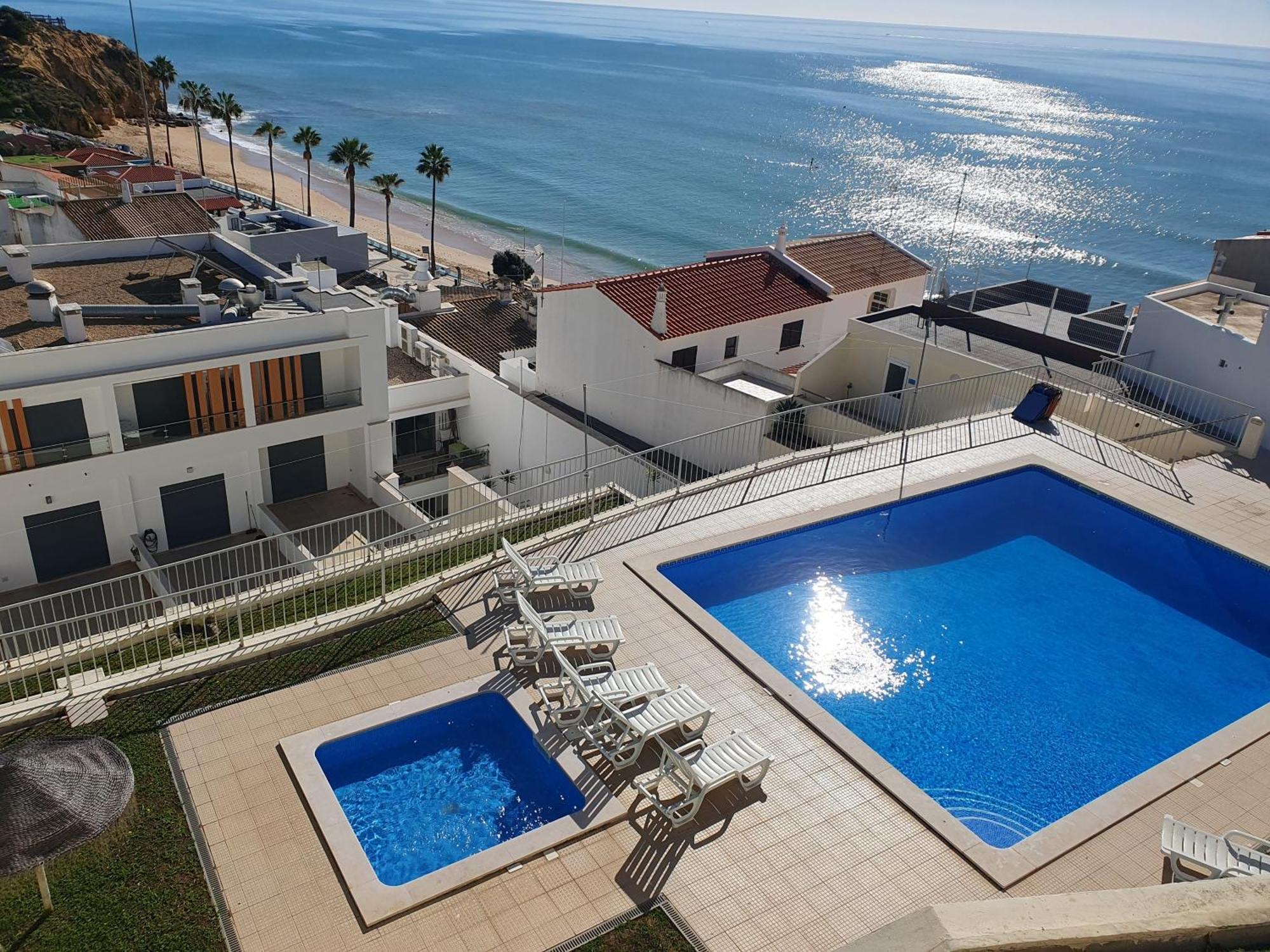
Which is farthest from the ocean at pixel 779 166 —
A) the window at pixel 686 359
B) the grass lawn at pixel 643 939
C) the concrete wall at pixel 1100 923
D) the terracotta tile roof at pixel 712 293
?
the grass lawn at pixel 643 939

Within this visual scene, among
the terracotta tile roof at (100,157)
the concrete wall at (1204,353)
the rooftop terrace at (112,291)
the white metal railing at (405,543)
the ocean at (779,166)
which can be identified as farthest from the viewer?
the ocean at (779,166)

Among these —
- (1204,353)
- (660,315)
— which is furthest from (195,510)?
(1204,353)

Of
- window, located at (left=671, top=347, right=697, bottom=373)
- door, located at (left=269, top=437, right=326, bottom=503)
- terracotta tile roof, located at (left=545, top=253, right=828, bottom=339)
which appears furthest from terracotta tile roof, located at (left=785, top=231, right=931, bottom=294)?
door, located at (left=269, top=437, right=326, bottom=503)

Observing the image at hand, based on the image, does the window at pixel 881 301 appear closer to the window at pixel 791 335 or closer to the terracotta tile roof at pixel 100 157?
the window at pixel 791 335

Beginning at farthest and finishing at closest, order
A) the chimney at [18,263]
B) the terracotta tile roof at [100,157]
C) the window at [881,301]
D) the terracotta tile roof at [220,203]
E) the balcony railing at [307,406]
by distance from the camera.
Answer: the terracotta tile roof at [100,157], the terracotta tile roof at [220,203], the window at [881,301], the chimney at [18,263], the balcony railing at [307,406]

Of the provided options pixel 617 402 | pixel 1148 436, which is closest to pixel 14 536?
pixel 617 402

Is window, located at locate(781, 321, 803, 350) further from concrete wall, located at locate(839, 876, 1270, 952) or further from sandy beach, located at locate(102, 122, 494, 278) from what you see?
sandy beach, located at locate(102, 122, 494, 278)
